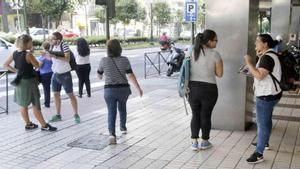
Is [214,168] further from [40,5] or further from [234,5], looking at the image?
[40,5]

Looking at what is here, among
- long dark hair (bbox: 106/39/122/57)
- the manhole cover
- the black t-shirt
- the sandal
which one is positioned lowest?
the manhole cover

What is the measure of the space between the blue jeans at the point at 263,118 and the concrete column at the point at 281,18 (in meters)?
11.2

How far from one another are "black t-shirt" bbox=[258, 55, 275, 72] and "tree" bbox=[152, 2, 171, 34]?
48659 millimetres

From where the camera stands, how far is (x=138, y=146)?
6113 mm

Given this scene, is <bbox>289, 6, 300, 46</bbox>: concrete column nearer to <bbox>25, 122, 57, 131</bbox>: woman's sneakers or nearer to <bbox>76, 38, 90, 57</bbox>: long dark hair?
<bbox>76, 38, 90, 57</bbox>: long dark hair

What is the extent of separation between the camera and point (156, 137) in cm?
661

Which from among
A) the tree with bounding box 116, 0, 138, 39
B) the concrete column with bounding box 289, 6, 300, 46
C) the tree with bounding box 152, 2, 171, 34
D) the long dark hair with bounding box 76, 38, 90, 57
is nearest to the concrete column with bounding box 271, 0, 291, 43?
the concrete column with bounding box 289, 6, 300, 46

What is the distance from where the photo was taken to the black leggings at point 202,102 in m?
5.54

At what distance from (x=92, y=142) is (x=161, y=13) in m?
48.2

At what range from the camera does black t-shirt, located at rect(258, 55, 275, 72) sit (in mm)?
4891

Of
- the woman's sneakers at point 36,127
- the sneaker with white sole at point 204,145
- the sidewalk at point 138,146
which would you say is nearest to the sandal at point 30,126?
the woman's sneakers at point 36,127

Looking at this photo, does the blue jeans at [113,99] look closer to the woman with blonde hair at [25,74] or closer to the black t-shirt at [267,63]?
the woman with blonde hair at [25,74]

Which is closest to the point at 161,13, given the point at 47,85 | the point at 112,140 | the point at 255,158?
the point at 47,85

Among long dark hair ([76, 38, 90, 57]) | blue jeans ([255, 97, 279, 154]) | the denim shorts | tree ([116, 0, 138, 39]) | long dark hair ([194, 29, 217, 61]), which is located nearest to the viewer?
blue jeans ([255, 97, 279, 154])
